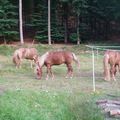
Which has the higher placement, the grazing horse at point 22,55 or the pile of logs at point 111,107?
the pile of logs at point 111,107

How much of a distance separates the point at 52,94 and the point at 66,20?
26.6 m

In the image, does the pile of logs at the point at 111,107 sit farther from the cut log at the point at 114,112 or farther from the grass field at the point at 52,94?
the grass field at the point at 52,94

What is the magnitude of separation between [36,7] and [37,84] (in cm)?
2430

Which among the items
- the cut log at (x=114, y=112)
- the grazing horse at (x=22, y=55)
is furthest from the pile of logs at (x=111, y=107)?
the grazing horse at (x=22, y=55)

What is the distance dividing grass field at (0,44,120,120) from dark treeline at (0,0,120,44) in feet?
42.0

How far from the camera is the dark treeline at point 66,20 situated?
36.6 m

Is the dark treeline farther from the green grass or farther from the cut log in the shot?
the cut log

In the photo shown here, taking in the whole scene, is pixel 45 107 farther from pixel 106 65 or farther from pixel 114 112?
pixel 106 65

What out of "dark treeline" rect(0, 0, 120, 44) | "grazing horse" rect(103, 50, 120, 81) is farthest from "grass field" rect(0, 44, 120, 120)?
"dark treeline" rect(0, 0, 120, 44)

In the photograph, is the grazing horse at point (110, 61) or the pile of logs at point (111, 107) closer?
the pile of logs at point (111, 107)

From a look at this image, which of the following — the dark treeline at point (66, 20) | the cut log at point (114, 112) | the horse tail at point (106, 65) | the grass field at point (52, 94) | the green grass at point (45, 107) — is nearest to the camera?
the green grass at point (45, 107)

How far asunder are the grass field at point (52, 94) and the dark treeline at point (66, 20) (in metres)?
12.8

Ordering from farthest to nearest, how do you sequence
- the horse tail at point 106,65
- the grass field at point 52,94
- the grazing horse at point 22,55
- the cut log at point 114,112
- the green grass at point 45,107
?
the grazing horse at point 22,55 → the horse tail at point 106,65 → the cut log at point 114,112 → the grass field at point 52,94 → the green grass at point 45,107

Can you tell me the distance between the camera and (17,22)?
38125 millimetres
